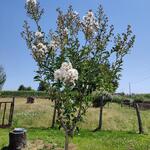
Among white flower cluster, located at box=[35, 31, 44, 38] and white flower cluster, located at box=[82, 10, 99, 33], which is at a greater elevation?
white flower cluster, located at box=[82, 10, 99, 33]

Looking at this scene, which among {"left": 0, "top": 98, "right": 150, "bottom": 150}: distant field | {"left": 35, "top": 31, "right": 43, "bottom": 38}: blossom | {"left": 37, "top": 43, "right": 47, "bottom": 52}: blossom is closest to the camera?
{"left": 37, "top": 43, "right": 47, "bottom": 52}: blossom

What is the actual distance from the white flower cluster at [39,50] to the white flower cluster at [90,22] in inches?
55.8

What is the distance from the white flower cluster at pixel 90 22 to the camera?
38.1ft

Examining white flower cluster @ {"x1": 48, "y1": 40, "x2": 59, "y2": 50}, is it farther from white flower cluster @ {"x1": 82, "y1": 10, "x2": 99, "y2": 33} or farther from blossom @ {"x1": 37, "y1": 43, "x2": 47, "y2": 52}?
white flower cluster @ {"x1": 82, "y1": 10, "x2": 99, "y2": 33}

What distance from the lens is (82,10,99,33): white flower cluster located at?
38.1ft

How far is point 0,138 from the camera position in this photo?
19578mm

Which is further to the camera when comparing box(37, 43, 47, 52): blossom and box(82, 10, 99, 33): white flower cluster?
box(82, 10, 99, 33): white flower cluster

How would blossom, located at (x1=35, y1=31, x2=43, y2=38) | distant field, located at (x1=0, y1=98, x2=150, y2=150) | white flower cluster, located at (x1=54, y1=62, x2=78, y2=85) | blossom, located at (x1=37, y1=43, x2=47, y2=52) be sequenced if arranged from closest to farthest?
white flower cluster, located at (x1=54, y1=62, x2=78, y2=85) → blossom, located at (x1=37, y1=43, x2=47, y2=52) → blossom, located at (x1=35, y1=31, x2=43, y2=38) → distant field, located at (x1=0, y1=98, x2=150, y2=150)

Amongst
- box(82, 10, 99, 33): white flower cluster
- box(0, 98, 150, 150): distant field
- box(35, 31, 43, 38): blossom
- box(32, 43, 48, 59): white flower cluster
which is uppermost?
box(82, 10, 99, 33): white flower cluster

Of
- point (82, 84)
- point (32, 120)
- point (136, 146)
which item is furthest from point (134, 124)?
point (82, 84)

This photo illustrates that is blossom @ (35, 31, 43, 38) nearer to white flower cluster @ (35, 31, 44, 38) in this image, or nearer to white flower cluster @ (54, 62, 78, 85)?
white flower cluster @ (35, 31, 44, 38)

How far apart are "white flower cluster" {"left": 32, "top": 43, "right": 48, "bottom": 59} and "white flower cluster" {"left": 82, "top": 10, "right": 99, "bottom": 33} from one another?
142 cm

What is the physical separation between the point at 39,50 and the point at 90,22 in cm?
173

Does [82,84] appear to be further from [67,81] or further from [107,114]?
[107,114]
